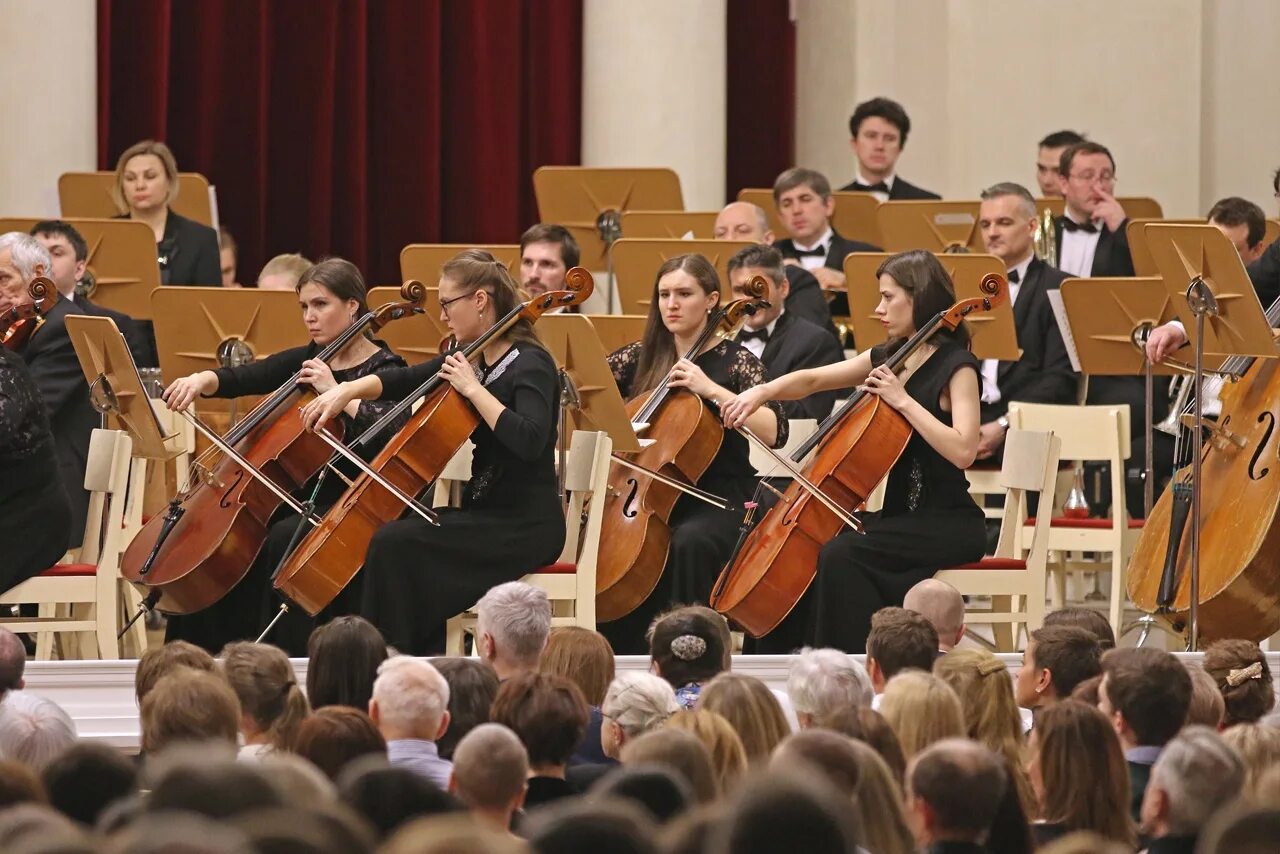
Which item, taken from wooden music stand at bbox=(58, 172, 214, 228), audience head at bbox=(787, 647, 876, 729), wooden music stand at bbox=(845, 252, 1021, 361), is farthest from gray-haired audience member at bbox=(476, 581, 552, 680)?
wooden music stand at bbox=(58, 172, 214, 228)

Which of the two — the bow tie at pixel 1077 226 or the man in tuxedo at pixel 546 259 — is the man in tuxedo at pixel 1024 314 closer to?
the bow tie at pixel 1077 226

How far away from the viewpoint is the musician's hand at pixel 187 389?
5.21m

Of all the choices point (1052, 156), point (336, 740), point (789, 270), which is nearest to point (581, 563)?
point (789, 270)

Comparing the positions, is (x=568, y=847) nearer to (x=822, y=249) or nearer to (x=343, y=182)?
(x=822, y=249)

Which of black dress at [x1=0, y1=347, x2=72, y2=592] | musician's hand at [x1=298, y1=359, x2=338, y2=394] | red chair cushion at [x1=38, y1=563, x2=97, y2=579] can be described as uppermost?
musician's hand at [x1=298, y1=359, x2=338, y2=394]

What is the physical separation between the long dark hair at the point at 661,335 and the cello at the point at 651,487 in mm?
99

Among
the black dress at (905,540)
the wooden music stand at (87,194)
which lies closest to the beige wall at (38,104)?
the wooden music stand at (87,194)

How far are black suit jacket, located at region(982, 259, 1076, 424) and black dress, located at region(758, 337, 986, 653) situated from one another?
4.63ft

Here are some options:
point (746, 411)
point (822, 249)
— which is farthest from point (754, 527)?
point (822, 249)

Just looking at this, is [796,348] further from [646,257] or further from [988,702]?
[988,702]

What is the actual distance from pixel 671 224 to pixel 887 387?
6.65 feet

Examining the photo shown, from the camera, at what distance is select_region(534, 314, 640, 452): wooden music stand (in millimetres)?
5352

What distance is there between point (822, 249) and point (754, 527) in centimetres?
211

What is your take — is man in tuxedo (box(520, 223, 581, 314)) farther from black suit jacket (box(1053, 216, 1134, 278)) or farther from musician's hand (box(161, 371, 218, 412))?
black suit jacket (box(1053, 216, 1134, 278))
